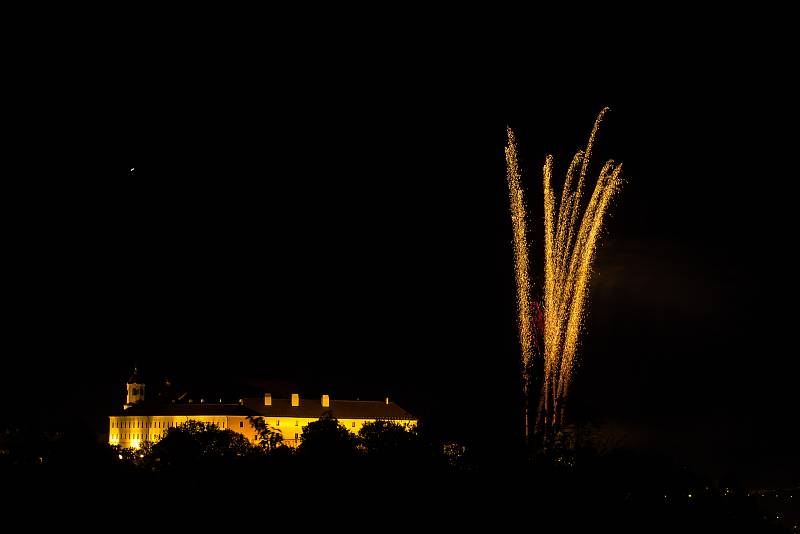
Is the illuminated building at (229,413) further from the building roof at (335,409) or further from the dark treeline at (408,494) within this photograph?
the dark treeline at (408,494)

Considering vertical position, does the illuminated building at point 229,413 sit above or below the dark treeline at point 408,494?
above

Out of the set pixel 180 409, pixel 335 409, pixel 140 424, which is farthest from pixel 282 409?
pixel 140 424

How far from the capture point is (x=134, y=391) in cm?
9225

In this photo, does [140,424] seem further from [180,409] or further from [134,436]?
[180,409]

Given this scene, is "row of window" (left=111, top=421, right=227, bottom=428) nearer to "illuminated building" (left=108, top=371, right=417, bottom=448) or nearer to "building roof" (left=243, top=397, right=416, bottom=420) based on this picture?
"illuminated building" (left=108, top=371, right=417, bottom=448)

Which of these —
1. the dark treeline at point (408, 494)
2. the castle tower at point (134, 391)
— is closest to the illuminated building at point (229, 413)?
the castle tower at point (134, 391)

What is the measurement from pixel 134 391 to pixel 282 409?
42.8 feet

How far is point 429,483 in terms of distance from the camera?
10.3m

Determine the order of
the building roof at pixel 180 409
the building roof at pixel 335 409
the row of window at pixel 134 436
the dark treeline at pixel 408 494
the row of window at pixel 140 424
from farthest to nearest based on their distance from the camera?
the building roof at pixel 335 409, the building roof at pixel 180 409, the row of window at pixel 140 424, the row of window at pixel 134 436, the dark treeline at pixel 408 494

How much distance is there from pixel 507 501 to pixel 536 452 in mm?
1028

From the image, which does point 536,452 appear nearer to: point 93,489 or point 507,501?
point 507,501

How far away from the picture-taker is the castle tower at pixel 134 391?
9181 cm

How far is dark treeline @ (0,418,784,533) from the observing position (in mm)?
9750

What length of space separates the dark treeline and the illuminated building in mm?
71040
